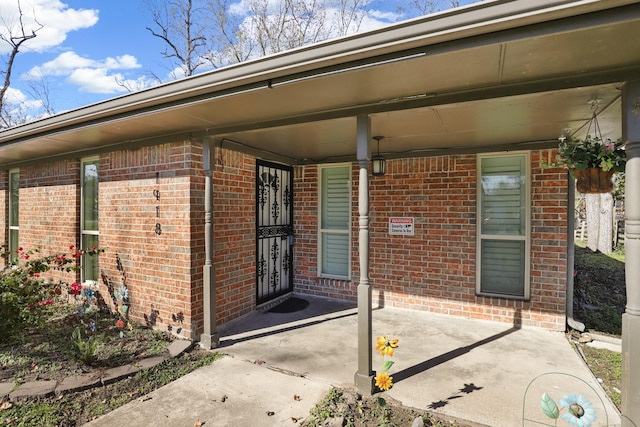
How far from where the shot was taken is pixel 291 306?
17.3 feet

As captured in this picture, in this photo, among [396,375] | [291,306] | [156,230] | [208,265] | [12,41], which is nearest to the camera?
[396,375]

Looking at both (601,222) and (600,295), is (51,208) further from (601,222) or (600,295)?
(601,222)

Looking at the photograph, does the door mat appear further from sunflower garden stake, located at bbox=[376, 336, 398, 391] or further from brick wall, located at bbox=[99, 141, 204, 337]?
sunflower garden stake, located at bbox=[376, 336, 398, 391]

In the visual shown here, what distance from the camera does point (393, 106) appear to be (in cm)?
272

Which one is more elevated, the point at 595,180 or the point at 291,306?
the point at 595,180

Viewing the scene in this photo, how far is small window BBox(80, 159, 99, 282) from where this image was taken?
499cm

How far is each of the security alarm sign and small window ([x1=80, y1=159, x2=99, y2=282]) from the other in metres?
4.51

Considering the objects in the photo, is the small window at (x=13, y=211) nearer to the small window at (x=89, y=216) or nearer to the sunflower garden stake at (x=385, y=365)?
the small window at (x=89, y=216)

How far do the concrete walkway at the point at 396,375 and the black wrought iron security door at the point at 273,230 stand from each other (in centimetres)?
89

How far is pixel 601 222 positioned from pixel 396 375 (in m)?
12.1

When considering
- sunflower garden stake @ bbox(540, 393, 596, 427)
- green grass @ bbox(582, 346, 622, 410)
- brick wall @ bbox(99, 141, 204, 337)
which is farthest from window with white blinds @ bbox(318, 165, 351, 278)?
sunflower garden stake @ bbox(540, 393, 596, 427)

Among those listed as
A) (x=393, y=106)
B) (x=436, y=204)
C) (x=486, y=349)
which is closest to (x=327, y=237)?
(x=436, y=204)

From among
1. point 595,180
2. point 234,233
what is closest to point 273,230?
point 234,233

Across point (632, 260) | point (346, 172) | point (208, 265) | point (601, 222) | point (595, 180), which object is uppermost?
point (346, 172)
